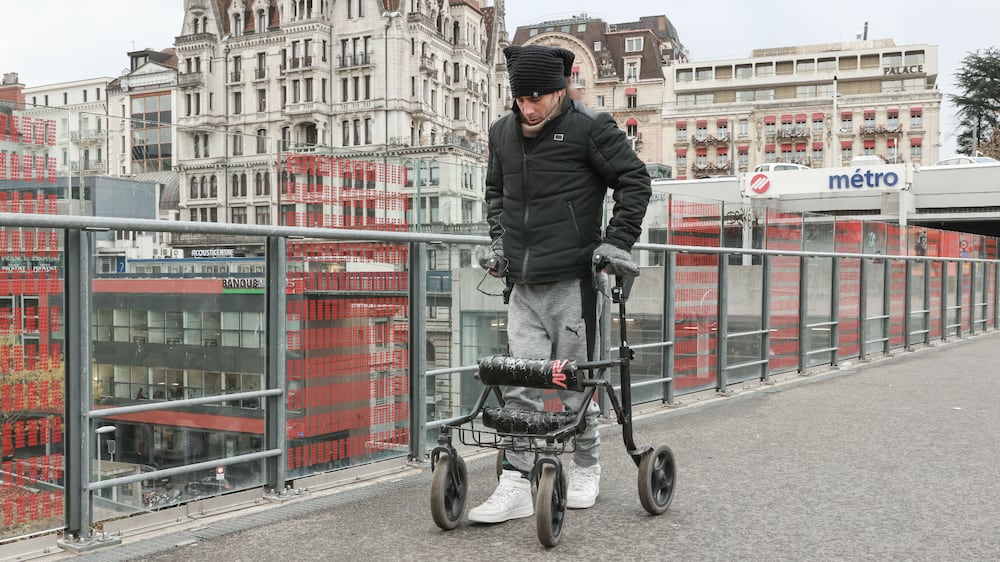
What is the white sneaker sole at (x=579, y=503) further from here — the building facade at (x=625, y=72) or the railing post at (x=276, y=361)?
the building facade at (x=625, y=72)

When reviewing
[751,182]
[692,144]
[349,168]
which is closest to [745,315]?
[349,168]

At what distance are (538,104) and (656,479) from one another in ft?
5.64

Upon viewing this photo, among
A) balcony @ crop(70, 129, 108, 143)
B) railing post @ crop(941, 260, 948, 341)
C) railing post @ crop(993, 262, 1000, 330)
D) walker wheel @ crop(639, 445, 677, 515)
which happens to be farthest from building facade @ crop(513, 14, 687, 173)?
walker wheel @ crop(639, 445, 677, 515)

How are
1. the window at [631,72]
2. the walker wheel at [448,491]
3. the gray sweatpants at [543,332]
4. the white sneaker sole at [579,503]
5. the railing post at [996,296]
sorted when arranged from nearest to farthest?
the walker wheel at [448,491], the gray sweatpants at [543,332], the white sneaker sole at [579,503], the railing post at [996,296], the window at [631,72]

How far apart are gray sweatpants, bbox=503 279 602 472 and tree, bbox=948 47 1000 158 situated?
7530 cm

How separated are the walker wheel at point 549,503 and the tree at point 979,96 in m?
75.8

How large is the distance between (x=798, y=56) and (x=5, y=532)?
112937 millimetres

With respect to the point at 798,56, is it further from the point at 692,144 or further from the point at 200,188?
the point at 200,188

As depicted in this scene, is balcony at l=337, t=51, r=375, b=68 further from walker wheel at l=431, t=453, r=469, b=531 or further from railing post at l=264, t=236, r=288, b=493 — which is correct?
walker wheel at l=431, t=453, r=469, b=531

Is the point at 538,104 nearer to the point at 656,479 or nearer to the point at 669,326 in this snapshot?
the point at 656,479

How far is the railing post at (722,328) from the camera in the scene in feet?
30.3

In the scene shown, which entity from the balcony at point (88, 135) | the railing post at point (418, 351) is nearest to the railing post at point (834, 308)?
the railing post at point (418, 351)

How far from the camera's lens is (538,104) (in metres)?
4.40

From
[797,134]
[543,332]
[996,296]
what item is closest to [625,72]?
[797,134]
